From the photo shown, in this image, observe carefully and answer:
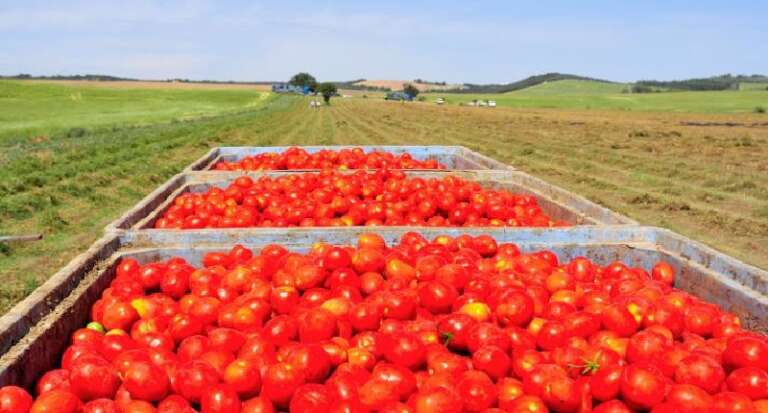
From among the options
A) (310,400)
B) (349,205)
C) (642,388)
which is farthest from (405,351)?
(349,205)

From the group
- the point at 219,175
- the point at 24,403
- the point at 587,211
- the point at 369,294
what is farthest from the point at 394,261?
the point at 219,175

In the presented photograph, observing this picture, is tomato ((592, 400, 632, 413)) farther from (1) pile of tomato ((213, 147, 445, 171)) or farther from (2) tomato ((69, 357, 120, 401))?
(1) pile of tomato ((213, 147, 445, 171))

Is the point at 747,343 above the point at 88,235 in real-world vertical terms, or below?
above

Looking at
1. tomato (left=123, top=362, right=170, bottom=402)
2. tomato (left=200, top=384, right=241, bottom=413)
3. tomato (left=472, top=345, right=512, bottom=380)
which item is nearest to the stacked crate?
tomato (left=123, top=362, right=170, bottom=402)

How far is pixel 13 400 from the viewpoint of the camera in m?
2.79

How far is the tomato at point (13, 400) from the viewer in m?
2.76

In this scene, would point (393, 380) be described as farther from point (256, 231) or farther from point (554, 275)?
point (256, 231)

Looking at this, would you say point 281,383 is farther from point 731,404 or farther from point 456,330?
point 731,404

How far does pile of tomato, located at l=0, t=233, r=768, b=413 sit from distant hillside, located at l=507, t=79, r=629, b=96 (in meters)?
146

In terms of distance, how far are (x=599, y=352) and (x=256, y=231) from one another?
122 inches

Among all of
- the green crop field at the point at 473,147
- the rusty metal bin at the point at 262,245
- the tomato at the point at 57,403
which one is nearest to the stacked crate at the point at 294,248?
the rusty metal bin at the point at 262,245

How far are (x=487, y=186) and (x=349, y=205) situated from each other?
2673 mm

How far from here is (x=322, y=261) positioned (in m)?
4.29

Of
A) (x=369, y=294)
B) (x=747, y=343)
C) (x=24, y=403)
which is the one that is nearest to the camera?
(x=24, y=403)
